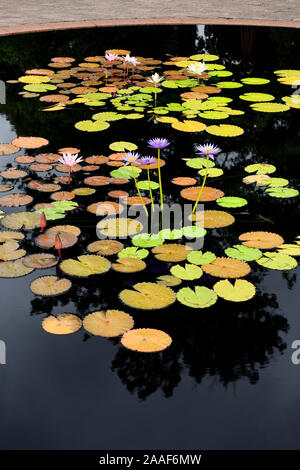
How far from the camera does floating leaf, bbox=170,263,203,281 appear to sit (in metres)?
2.29

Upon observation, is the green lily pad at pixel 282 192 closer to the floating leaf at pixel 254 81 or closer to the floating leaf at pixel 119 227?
the floating leaf at pixel 119 227

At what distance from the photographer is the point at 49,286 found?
2.26 meters

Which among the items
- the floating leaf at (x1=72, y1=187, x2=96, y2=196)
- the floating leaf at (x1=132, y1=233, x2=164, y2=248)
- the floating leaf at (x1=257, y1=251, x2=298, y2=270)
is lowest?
the floating leaf at (x1=257, y1=251, x2=298, y2=270)

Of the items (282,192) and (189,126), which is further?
(189,126)

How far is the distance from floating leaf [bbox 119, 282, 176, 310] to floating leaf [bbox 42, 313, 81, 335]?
0.21 m

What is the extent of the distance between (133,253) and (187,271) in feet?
0.88

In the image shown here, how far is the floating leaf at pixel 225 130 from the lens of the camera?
377cm

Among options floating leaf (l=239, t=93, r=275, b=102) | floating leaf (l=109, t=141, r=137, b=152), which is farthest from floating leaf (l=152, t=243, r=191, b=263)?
floating leaf (l=239, t=93, r=275, b=102)

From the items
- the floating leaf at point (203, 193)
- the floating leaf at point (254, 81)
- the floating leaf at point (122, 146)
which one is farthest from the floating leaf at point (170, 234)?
the floating leaf at point (254, 81)

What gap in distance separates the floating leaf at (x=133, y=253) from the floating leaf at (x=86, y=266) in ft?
0.30

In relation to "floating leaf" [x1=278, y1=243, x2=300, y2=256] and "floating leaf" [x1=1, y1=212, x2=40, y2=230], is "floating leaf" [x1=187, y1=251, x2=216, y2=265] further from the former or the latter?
"floating leaf" [x1=1, y1=212, x2=40, y2=230]

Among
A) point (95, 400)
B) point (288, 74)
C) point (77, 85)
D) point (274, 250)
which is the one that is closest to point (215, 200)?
point (274, 250)

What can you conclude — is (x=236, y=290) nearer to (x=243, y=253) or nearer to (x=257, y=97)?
(x=243, y=253)

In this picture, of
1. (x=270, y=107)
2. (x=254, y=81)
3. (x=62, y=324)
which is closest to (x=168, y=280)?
(x=62, y=324)
